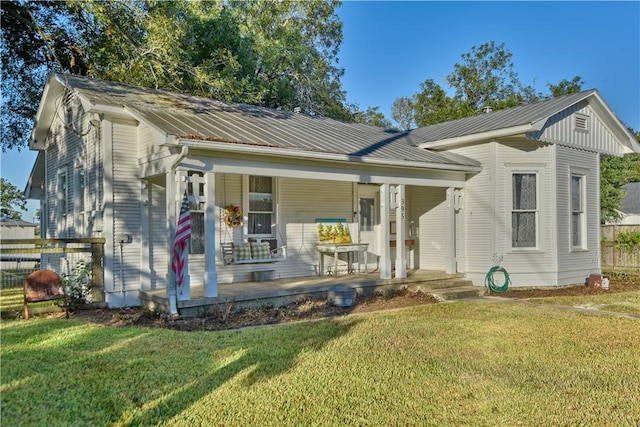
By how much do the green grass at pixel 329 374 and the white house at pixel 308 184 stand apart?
2196 mm

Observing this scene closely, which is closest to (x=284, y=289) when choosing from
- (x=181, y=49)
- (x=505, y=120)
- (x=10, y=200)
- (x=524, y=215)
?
(x=524, y=215)

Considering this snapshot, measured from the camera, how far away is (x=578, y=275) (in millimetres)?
11750

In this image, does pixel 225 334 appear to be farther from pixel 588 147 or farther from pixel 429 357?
pixel 588 147

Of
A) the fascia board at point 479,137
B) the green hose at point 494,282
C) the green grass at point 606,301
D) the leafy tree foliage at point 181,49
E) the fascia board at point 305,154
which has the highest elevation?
the leafy tree foliage at point 181,49

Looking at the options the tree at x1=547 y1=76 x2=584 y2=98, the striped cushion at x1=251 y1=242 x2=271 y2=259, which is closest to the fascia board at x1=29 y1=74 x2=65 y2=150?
the striped cushion at x1=251 y1=242 x2=271 y2=259

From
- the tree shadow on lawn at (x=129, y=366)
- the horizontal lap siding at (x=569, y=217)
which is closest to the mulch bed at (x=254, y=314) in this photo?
the tree shadow on lawn at (x=129, y=366)

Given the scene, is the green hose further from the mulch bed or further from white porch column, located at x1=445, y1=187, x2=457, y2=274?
white porch column, located at x1=445, y1=187, x2=457, y2=274

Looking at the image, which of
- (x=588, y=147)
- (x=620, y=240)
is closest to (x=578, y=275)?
(x=588, y=147)

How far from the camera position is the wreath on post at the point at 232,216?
33.0ft

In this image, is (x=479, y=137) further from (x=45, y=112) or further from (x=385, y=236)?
(x=45, y=112)

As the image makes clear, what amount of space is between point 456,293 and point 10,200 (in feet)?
154

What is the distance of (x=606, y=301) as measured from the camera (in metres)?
→ 9.51

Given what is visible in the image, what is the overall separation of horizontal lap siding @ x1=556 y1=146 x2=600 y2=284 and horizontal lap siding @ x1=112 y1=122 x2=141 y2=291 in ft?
31.4

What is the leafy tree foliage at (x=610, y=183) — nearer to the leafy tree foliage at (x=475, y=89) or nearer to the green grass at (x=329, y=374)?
the leafy tree foliage at (x=475, y=89)
